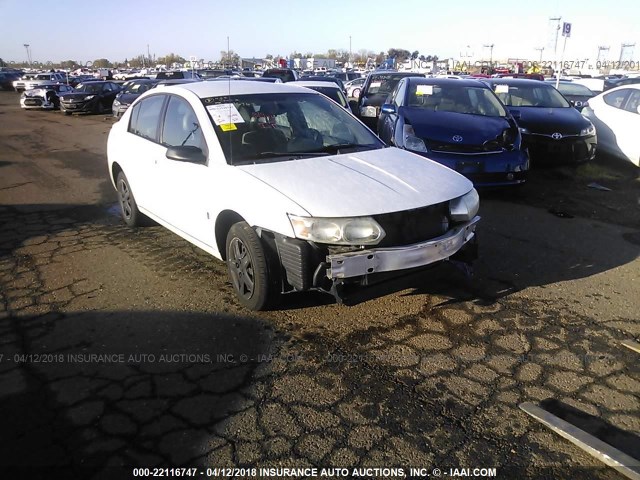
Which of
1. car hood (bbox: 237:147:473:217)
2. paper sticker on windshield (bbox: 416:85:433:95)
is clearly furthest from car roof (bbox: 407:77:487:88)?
car hood (bbox: 237:147:473:217)

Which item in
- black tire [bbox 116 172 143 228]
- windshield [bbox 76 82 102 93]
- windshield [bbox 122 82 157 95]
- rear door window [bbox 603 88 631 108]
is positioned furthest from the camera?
windshield [bbox 76 82 102 93]

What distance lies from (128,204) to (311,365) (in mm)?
3649

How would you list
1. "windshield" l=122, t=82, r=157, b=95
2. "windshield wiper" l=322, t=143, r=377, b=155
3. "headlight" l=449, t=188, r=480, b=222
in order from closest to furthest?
"headlight" l=449, t=188, r=480, b=222 → "windshield wiper" l=322, t=143, r=377, b=155 → "windshield" l=122, t=82, r=157, b=95

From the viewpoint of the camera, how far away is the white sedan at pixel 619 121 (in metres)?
8.93

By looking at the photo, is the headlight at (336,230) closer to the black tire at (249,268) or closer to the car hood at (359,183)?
the car hood at (359,183)

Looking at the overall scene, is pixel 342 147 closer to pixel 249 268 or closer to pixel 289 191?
pixel 289 191

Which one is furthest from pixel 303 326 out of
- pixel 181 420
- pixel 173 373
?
pixel 181 420

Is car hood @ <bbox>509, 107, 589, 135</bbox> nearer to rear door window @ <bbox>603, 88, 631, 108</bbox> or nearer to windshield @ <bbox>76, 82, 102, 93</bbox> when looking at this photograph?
rear door window @ <bbox>603, 88, 631, 108</bbox>

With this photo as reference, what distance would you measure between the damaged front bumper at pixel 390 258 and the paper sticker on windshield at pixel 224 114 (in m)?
1.69

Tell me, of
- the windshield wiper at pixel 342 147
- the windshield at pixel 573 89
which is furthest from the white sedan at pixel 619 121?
the windshield at pixel 573 89

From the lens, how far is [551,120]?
8727mm

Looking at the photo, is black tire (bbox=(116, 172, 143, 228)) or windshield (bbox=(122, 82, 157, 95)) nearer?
black tire (bbox=(116, 172, 143, 228))

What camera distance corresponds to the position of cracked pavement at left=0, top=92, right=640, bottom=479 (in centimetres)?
250

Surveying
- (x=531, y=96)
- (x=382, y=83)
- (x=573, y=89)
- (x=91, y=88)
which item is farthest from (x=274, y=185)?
(x=91, y=88)
